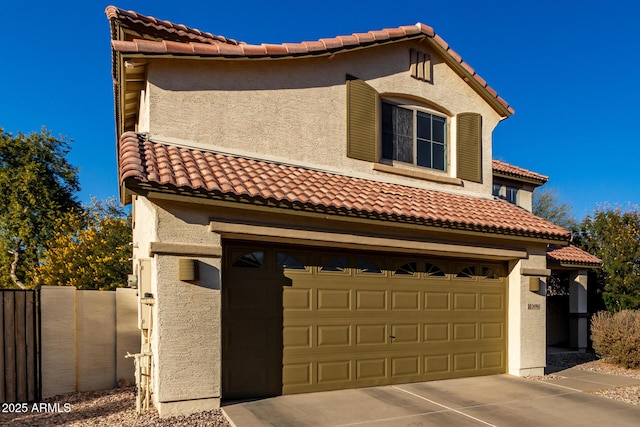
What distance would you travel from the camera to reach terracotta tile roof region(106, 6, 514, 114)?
782cm

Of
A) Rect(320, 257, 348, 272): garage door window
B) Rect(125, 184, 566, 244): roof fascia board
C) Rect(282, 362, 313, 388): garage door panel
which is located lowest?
Rect(282, 362, 313, 388): garage door panel

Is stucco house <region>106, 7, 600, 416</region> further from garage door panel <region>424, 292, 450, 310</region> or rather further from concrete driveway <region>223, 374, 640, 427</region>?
concrete driveway <region>223, 374, 640, 427</region>

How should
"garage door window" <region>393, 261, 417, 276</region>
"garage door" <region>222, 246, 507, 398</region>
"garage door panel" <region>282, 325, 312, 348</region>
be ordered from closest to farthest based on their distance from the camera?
"garage door" <region>222, 246, 507, 398</region>, "garage door panel" <region>282, 325, 312, 348</region>, "garage door window" <region>393, 261, 417, 276</region>

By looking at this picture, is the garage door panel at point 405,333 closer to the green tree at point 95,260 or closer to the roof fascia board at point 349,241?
the roof fascia board at point 349,241

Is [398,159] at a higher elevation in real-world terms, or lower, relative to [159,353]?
higher

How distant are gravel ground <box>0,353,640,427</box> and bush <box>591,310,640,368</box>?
2587 millimetres

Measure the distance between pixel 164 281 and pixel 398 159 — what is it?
6.09 m

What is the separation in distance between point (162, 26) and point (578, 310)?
14.4 meters

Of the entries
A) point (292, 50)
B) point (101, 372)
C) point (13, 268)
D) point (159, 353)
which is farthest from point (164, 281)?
point (13, 268)

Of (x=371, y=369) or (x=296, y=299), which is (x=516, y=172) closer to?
(x=371, y=369)

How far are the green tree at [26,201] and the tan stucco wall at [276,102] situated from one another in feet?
69.1

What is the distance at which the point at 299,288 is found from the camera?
816cm

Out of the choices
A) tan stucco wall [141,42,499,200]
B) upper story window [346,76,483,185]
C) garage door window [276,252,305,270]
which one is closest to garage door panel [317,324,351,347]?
garage door window [276,252,305,270]

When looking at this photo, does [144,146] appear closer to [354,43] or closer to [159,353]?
[159,353]
